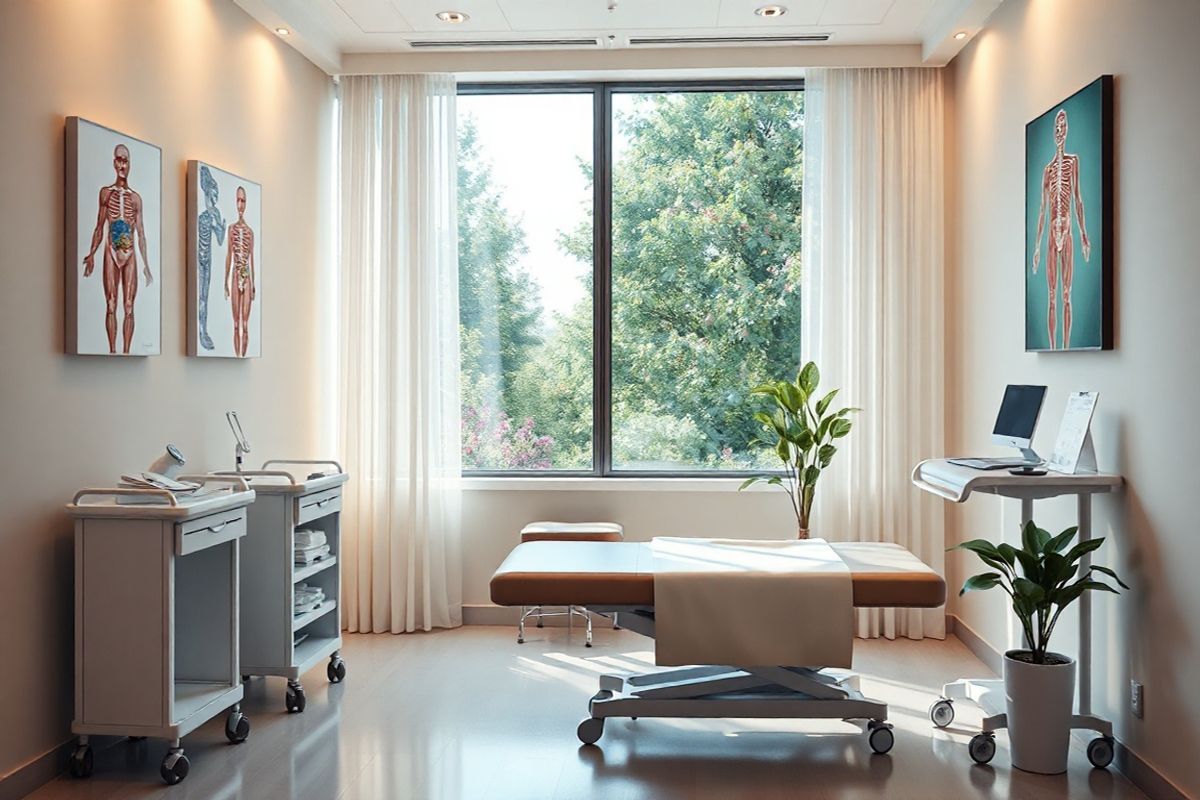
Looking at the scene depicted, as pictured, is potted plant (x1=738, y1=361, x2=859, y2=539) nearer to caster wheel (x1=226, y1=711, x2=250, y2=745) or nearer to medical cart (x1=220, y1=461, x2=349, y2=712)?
medical cart (x1=220, y1=461, x2=349, y2=712)

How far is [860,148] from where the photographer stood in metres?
5.48

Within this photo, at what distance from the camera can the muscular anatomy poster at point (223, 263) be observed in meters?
4.20

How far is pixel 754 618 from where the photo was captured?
3576 millimetres

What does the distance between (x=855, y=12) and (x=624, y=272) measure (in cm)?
177

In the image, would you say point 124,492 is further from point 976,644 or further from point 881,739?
point 976,644

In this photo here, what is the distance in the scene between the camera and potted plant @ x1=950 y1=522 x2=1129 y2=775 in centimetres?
341

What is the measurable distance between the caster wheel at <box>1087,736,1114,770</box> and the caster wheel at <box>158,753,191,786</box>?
9.63 feet

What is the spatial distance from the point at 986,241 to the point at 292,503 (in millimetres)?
3266

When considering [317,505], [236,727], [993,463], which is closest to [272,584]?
[317,505]

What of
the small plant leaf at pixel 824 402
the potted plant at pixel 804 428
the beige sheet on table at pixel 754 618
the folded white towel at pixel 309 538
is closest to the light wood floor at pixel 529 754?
the beige sheet on table at pixel 754 618

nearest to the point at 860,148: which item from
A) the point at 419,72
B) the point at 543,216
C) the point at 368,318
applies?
the point at 543,216

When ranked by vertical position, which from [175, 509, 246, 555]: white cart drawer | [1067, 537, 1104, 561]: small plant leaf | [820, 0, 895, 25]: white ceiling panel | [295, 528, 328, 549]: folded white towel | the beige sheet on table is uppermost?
[820, 0, 895, 25]: white ceiling panel

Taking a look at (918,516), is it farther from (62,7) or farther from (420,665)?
(62,7)

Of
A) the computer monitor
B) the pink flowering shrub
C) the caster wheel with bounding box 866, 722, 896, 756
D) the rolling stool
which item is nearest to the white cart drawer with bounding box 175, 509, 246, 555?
the rolling stool
